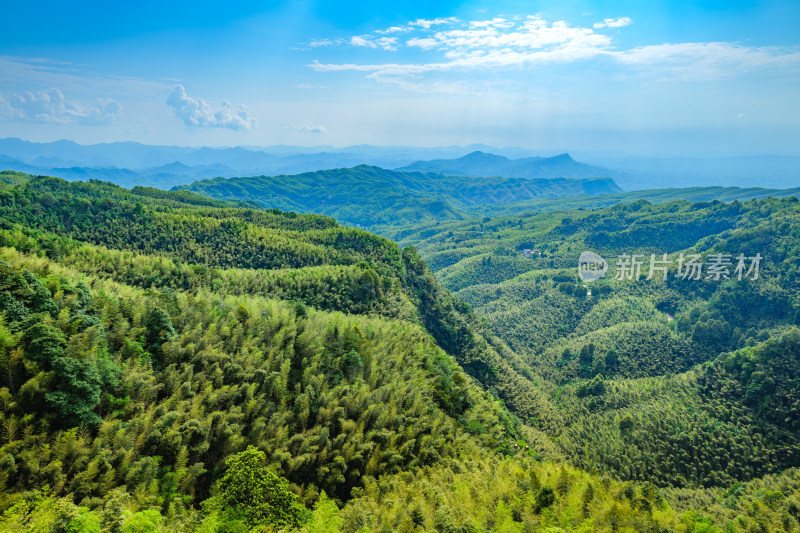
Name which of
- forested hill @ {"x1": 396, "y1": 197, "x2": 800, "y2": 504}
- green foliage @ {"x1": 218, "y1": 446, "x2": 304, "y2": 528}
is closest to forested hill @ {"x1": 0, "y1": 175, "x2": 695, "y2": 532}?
green foliage @ {"x1": 218, "y1": 446, "x2": 304, "y2": 528}

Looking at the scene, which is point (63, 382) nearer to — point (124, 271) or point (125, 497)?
point (125, 497)

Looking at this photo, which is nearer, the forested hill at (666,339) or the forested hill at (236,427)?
the forested hill at (236,427)

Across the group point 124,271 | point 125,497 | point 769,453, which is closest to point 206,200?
point 124,271

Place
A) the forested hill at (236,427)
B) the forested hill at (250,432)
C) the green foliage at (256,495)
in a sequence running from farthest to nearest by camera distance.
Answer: the green foliage at (256,495) → the forested hill at (250,432) → the forested hill at (236,427)

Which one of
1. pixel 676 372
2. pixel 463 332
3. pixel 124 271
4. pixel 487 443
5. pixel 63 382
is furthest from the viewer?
pixel 676 372

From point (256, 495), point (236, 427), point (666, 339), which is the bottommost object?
point (666, 339)

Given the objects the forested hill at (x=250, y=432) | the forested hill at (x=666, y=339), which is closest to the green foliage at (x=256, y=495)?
the forested hill at (x=250, y=432)

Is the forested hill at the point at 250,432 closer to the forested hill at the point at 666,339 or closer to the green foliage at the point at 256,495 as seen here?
the green foliage at the point at 256,495

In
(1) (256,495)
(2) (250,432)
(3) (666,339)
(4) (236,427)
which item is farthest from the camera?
(3) (666,339)

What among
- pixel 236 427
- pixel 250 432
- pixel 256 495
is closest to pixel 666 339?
pixel 250 432

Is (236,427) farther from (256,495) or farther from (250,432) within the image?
(256,495)

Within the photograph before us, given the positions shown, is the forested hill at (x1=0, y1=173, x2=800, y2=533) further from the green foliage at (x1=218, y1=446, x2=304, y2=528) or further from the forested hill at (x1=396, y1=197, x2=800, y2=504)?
the forested hill at (x1=396, y1=197, x2=800, y2=504)
